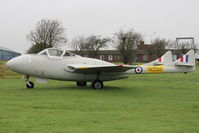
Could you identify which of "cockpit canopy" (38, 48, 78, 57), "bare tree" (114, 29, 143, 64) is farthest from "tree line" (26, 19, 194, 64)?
"cockpit canopy" (38, 48, 78, 57)

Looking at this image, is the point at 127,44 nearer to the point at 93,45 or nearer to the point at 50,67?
the point at 93,45

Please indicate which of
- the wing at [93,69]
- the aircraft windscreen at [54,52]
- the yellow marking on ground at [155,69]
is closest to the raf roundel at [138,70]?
the yellow marking on ground at [155,69]

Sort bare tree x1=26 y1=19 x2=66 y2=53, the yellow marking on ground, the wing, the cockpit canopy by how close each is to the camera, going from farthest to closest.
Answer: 1. bare tree x1=26 y1=19 x2=66 y2=53
2. the yellow marking on ground
3. the cockpit canopy
4. the wing

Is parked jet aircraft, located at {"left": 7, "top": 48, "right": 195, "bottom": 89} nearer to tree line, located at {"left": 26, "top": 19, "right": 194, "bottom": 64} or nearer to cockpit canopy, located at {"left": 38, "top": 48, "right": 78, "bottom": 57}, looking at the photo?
cockpit canopy, located at {"left": 38, "top": 48, "right": 78, "bottom": 57}

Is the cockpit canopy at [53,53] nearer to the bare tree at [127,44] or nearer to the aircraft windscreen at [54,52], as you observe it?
the aircraft windscreen at [54,52]

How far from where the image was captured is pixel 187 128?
6.13m

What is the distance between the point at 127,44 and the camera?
194 ft

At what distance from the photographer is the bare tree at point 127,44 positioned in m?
57.1

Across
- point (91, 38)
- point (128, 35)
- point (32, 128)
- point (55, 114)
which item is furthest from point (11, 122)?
point (91, 38)

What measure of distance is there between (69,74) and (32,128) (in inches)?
398

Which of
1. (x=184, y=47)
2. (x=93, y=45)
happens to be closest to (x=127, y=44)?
(x=93, y=45)

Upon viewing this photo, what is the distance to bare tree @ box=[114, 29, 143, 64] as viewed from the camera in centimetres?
5706

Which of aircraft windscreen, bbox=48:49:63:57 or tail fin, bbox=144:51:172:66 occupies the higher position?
aircraft windscreen, bbox=48:49:63:57

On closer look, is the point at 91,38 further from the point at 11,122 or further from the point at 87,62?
the point at 11,122
